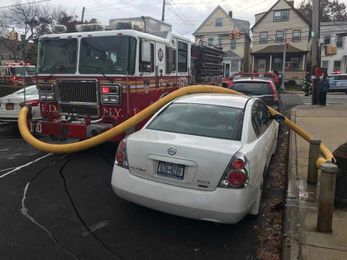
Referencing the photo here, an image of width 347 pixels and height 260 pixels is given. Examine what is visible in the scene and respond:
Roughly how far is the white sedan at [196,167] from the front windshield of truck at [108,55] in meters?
2.62

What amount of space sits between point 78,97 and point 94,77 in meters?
0.57

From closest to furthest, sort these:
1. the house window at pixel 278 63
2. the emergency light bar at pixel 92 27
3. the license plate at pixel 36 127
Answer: the license plate at pixel 36 127 < the emergency light bar at pixel 92 27 < the house window at pixel 278 63

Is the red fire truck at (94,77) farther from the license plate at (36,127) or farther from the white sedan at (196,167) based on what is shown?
the white sedan at (196,167)

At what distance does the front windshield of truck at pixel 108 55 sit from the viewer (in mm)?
7742

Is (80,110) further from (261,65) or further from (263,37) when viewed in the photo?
(263,37)

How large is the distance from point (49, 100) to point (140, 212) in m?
4.15

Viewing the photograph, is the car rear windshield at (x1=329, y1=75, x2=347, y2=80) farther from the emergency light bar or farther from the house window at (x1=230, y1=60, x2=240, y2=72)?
the emergency light bar

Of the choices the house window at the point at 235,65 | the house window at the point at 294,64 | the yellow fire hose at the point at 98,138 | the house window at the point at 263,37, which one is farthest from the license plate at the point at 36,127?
the house window at the point at 263,37

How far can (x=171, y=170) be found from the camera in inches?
181

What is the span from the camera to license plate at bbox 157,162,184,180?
4.54m

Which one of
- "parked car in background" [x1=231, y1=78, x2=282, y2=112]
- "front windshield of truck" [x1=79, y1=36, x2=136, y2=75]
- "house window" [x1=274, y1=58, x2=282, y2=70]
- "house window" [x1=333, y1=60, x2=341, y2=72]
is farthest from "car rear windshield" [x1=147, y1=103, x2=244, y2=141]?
"house window" [x1=333, y1=60, x2=341, y2=72]

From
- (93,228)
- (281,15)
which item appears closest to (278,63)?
(281,15)

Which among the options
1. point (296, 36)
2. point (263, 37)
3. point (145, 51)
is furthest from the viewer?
point (263, 37)

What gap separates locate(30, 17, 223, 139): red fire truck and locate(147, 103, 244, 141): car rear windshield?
7.20ft
